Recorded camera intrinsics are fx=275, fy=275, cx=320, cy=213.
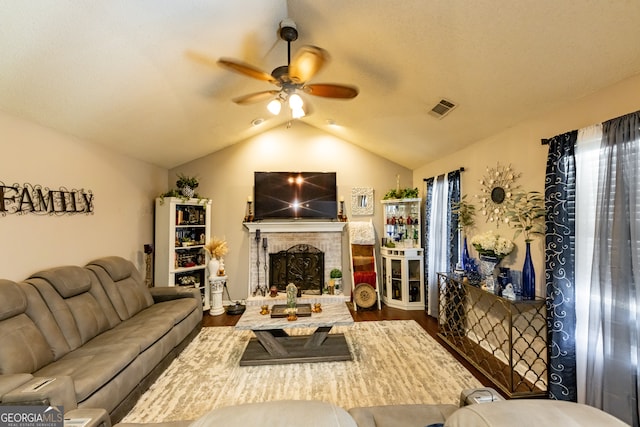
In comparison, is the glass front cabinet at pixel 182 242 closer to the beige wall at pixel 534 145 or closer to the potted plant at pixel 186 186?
the potted plant at pixel 186 186

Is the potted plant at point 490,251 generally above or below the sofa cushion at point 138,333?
above

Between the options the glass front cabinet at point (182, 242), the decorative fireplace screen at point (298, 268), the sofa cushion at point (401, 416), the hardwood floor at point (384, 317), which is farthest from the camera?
the decorative fireplace screen at point (298, 268)

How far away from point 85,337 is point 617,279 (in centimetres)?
426

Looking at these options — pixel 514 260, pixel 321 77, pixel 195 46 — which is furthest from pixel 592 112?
pixel 195 46

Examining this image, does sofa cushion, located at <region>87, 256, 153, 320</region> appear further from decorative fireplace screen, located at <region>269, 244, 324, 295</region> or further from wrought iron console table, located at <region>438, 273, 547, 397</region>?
wrought iron console table, located at <region>438, 273, 547, 397</region>

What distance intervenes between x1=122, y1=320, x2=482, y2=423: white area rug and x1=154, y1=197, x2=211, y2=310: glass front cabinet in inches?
54.2

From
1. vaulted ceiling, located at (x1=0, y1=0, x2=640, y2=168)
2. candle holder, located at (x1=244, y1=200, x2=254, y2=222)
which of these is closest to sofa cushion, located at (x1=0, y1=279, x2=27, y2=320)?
vaulted ceiling, located at (x1=0, y1=0, x2=640, y2=168)

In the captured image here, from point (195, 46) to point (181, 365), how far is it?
3.15 m

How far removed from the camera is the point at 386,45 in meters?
2.35

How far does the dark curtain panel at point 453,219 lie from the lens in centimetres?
379

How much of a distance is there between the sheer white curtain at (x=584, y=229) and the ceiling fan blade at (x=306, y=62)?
2.04 meters

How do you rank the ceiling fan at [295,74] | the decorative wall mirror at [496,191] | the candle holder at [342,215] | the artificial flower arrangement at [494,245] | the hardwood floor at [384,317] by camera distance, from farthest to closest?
the candle holder at [342,215], the hardwood floor at [384,317], the decorative wall mirror at [496,191], the artificial flower arrangement at [494,245], the ceiling fan at [295,74]

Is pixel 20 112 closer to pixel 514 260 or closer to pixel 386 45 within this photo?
pixel 386 45

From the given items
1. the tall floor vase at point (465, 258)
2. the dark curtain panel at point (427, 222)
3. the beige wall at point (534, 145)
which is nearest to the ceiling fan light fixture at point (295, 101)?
the beige wall at point (534, 145)
